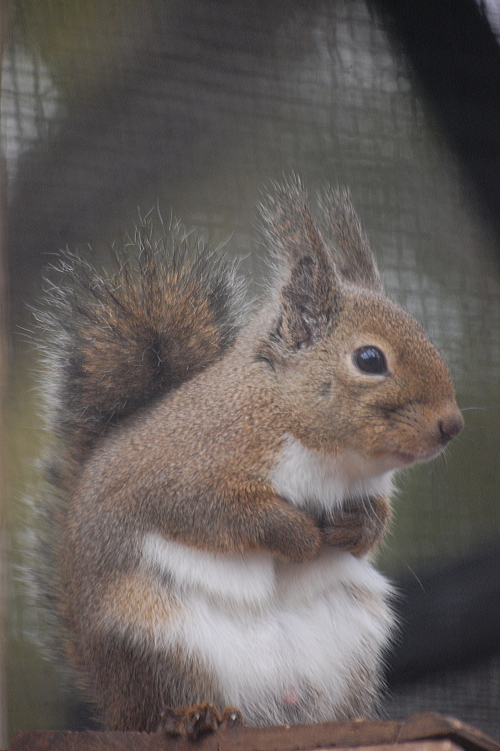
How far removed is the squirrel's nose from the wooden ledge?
36 cm

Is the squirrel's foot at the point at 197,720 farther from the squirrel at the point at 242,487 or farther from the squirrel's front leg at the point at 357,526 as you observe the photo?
the squirrel's front leg at the point at 357,526

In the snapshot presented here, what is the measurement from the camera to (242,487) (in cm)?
97

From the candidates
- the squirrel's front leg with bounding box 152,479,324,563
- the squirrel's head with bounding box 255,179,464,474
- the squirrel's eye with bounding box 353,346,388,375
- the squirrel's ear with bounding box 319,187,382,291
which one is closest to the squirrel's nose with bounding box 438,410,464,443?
the squirrel's head with bounding box 255,179,464,474

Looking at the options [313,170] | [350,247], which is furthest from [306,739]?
[313,170]

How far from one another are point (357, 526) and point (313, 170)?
0.65m

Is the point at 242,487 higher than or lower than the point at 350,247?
lower

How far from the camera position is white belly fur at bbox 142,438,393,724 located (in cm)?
94

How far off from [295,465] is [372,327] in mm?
220

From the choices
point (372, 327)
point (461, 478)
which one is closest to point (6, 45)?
point (372, 327)

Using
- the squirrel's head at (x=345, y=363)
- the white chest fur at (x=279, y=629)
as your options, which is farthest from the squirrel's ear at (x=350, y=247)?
the white chest fur at (x=279, y=629)

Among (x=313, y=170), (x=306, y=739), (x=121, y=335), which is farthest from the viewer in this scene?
(x=313, y=170)

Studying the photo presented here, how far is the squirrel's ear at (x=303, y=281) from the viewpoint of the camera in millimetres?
1049

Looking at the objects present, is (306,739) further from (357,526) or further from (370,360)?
(370,360)

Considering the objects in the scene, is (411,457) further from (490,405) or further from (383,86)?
(383,86)
